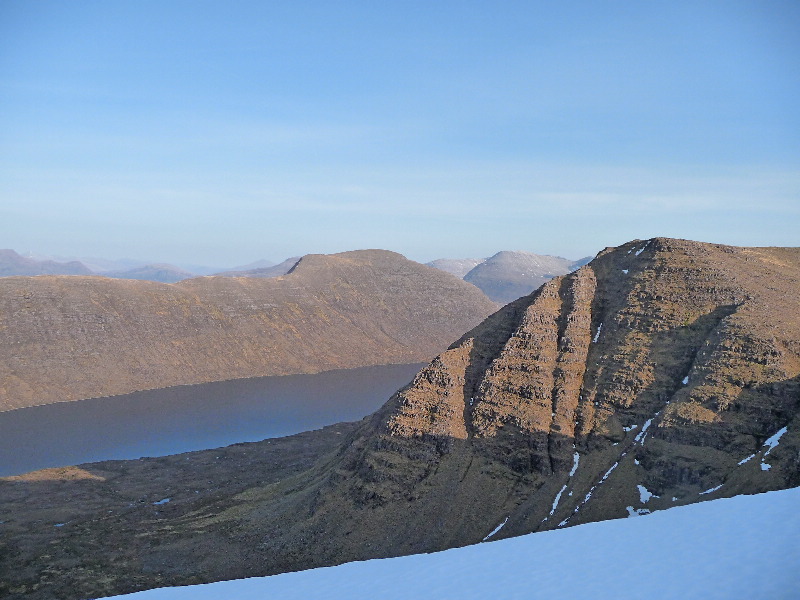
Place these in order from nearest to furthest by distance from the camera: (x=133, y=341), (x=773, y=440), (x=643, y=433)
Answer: (x=773, y=440)
(x=643, y=433)
(x=133, y=341)

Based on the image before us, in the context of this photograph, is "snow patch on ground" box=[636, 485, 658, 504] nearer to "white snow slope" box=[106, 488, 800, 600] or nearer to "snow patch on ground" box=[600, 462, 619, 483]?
"snow patch on ground" box=[600, 462, 619, 483]

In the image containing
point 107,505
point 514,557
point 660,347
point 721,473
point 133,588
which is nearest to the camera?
point 514,557

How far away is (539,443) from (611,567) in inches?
1580

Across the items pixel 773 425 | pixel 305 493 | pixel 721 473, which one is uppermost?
pixel 773 425

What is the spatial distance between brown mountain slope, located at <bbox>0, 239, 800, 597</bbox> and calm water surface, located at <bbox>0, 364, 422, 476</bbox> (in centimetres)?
3362

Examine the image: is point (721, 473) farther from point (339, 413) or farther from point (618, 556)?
point (339, 413)

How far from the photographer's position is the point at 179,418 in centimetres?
12756

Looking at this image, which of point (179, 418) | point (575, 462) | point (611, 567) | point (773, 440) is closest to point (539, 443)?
point (575, 462)

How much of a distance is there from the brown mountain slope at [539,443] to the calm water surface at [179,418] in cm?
3362

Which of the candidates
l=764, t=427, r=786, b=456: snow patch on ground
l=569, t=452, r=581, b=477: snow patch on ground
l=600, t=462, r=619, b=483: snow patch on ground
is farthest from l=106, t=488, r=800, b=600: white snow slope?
l=569, t=452, r=581, b=477: snow patch on ground

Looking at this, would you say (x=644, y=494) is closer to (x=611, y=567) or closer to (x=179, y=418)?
(x=611, y=567)

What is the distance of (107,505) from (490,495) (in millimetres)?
49828

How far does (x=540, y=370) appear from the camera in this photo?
62.6 m

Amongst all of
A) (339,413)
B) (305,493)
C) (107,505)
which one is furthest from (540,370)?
(339,413)
